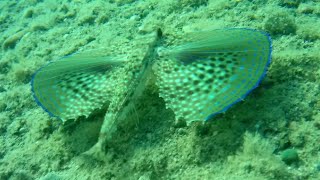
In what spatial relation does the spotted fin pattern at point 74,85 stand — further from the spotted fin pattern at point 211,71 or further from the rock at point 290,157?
the rock at point 290,157

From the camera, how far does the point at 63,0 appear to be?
799cm

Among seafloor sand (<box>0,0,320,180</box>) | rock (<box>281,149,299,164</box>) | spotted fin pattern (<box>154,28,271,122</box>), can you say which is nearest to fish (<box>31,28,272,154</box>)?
spotted fin pattern (<box>154,28,271,122</box>)

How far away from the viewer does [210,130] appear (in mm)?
3340

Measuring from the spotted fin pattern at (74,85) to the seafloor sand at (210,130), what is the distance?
30cm

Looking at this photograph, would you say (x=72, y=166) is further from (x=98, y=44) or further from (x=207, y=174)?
(x=98, y=44)

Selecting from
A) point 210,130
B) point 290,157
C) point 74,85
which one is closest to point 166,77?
point 210,130

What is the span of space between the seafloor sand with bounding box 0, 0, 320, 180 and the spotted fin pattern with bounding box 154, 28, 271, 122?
1.15 feet

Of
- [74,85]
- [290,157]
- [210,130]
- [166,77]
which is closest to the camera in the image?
[290,157]

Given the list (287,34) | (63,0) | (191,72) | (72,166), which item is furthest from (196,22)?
(63,0)

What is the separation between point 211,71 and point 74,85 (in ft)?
6.05

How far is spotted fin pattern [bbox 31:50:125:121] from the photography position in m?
3.73

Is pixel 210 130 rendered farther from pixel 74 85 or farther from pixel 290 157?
pixel 74 85

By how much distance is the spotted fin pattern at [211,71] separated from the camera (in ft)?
10.3

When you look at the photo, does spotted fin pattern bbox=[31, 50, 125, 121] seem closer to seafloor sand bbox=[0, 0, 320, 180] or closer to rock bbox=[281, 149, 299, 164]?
seafloor sand bbox=[0, 0, 320, 180]
